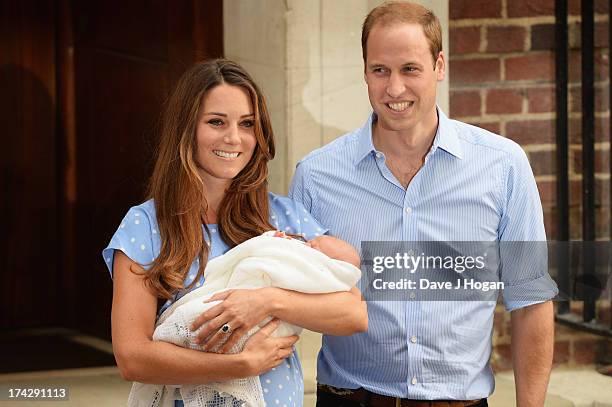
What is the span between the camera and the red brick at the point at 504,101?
3986 millimetres

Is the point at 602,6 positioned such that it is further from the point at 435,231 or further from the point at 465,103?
the point at 435,231

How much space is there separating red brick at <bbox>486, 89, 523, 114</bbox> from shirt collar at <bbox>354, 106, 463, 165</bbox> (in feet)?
4.33

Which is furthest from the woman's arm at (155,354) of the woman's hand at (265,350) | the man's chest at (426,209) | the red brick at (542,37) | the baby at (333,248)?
the red brick at (542,37)

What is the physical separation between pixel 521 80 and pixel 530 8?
25cm

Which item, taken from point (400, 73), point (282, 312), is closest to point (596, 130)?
point (400, 73)

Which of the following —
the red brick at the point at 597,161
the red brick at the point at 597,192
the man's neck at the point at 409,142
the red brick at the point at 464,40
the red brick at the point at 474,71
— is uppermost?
the red brick at the point at 464,40

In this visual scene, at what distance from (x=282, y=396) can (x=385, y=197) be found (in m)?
0.53

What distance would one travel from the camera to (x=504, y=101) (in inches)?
157

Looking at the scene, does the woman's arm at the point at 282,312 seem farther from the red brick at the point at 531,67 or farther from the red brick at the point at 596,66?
the red brick at the point at 596,66

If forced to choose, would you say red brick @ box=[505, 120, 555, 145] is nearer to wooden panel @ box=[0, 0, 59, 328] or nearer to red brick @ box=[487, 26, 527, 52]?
red brick @ box=[487, 26, 527, 52]

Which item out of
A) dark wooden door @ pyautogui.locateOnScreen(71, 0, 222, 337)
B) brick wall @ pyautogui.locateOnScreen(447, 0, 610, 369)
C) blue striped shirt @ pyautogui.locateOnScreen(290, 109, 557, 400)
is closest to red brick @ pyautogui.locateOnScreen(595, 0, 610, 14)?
brick wall @ pyautogui.locateOnScreen(447, 0, 610, 369)

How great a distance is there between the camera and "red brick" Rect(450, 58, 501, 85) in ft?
13.0

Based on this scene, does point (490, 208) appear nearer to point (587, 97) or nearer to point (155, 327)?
point (155, 327)

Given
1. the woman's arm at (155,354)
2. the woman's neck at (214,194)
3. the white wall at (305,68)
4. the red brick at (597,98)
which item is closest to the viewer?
the woman's arm at (155,354)
